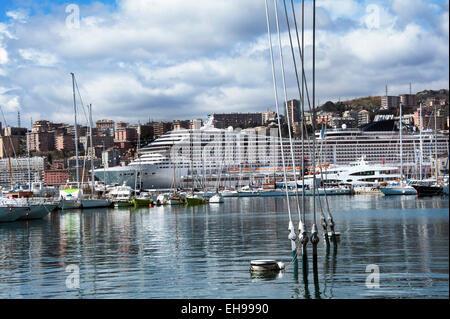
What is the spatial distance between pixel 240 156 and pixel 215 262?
3435 inches

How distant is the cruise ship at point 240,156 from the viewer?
310 feet

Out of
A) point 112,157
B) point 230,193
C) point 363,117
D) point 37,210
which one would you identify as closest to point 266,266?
point 37,210

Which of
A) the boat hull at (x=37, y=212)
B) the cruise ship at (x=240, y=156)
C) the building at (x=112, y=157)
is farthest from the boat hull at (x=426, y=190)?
the building at (x=112, y=157)

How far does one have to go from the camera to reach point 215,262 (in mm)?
17109

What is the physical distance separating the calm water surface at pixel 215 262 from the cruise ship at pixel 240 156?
204ft

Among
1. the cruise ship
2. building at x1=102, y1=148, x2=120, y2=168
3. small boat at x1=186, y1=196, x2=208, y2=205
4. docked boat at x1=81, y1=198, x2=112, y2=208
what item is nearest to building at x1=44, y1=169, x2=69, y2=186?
building at x1=102, y1=148, x2=120, y2=168

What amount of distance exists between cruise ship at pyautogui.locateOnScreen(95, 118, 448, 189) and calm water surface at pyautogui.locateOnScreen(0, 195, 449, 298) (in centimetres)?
6219

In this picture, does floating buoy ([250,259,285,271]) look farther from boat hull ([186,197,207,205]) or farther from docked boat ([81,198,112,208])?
boat hull ([186,197,207,205])

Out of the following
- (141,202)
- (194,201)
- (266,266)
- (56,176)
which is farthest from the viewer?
(56,176)

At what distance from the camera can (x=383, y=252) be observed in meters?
18.2

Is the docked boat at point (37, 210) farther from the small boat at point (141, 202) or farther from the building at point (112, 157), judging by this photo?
the building at point (112, 157)

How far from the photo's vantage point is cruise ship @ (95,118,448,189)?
94.6 metres

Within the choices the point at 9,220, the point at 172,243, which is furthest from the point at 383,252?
the point at 9,220

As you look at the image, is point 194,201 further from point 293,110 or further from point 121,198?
point 293,110
